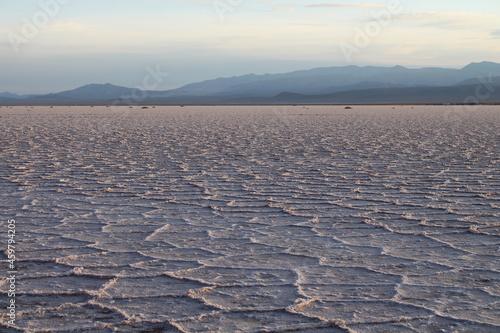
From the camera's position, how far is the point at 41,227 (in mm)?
3510

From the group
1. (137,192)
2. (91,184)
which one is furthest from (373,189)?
(91,184)

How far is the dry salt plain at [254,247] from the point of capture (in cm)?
218

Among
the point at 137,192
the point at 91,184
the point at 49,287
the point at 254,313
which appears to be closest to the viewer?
the point at 254,313

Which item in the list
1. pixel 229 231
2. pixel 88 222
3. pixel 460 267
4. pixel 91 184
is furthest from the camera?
pixel 91 184

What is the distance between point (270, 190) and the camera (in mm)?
→ 4820

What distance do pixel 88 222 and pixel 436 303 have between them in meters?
2.03

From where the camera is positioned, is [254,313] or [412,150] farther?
[412,150]

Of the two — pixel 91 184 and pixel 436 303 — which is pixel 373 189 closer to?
pixel 91 184

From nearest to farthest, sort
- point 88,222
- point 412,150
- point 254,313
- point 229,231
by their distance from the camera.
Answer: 1. point 254,313
2. point 229,231
3. point 88,222
4. point 412,150

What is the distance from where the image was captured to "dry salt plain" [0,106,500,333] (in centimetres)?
218

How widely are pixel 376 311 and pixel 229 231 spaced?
132 centimetres

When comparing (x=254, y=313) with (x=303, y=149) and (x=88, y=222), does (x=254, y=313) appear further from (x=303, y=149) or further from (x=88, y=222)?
(x=303, y=149)

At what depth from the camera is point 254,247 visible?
10.1 ft

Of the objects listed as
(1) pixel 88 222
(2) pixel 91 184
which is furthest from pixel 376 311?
(2) pixel 91 184
